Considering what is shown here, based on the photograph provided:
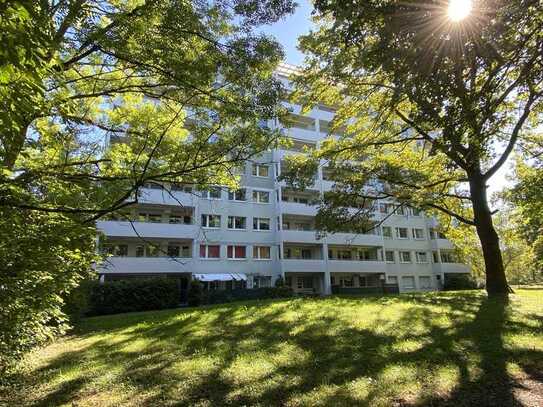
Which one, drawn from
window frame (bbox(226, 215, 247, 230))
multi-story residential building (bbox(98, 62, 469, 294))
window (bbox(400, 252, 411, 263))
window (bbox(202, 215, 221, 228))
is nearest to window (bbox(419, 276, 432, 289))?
multi-story residential building (bbox(98, 62, 469, 294))

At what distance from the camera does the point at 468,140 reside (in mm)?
7402

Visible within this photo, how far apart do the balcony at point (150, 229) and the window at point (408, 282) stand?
1082 inches

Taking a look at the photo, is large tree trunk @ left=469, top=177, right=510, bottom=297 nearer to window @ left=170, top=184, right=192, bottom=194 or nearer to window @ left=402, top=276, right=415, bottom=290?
window @ left=170, top=184, right=192, bottom=194

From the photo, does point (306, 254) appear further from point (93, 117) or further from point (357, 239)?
point (93, 117)

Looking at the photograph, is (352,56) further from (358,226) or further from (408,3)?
(358,226)

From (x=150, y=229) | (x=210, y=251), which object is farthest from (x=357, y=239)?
(x=150, y=229)

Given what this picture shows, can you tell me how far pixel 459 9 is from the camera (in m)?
5.23

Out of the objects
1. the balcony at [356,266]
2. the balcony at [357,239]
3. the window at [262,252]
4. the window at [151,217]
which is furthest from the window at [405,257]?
the window at [151,217]

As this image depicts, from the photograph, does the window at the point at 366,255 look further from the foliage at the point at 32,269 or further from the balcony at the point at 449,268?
the foliage at the point at 32,269

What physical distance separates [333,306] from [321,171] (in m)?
30.5

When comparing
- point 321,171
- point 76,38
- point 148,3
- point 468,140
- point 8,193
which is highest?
point 321,171

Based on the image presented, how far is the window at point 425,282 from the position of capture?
48.2 metres

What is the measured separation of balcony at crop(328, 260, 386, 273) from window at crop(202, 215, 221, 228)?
1213 cm

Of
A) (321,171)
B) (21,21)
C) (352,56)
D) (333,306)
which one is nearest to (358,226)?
(333,306)
